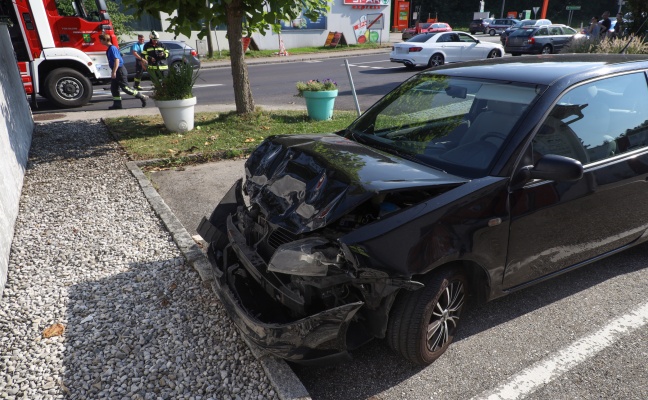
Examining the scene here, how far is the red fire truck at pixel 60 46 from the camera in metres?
11.1

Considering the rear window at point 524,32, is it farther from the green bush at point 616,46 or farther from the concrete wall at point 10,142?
the concrete wall at point 10,142

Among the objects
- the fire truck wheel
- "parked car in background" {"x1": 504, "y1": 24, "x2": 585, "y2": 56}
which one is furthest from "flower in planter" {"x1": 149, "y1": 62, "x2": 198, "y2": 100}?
"parked car in background" {"x1": 504, "y1": 24, "x2": 585, "y2": 56}

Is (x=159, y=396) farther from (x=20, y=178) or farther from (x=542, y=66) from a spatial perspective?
(x=20, y=178)

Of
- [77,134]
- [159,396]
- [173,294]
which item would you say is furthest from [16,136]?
[159,396]

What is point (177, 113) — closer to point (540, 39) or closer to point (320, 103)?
point (320, 103)

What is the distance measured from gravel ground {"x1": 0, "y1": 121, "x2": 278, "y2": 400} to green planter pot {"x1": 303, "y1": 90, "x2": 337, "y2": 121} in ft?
15.5

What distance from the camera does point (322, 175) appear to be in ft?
9.24

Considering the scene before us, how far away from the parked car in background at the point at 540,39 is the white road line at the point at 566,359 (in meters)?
21.5

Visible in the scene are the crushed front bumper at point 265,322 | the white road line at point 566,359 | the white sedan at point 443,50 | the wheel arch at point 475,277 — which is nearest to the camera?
the crushed front bumper at point 265,322

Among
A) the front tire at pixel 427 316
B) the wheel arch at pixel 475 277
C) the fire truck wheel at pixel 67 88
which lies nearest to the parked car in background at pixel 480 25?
the fire truck wheel at pixel 67 88

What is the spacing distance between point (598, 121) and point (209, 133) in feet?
22.3

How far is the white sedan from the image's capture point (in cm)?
1836

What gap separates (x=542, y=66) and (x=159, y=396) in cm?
347

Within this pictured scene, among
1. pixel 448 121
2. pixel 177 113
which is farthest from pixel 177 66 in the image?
pixel 448 121
